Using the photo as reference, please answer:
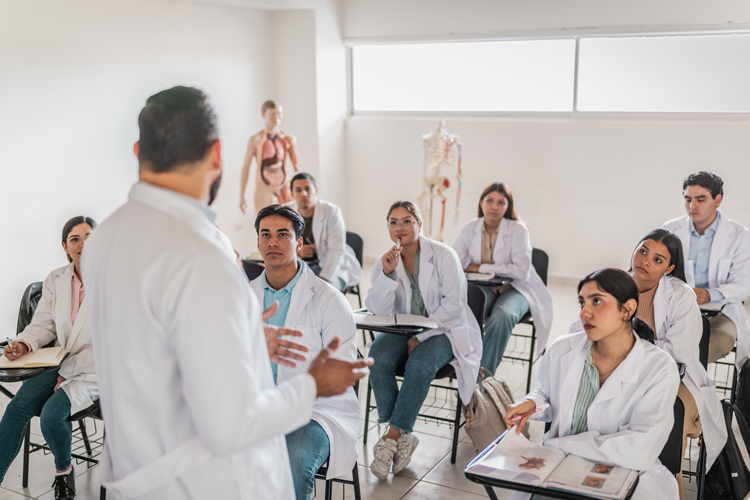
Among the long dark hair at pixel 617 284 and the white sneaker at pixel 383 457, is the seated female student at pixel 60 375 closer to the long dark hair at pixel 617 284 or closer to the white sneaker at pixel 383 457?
the white sneaker at pixel 383 457

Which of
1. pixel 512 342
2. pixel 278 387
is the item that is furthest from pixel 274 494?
pixel 512 342

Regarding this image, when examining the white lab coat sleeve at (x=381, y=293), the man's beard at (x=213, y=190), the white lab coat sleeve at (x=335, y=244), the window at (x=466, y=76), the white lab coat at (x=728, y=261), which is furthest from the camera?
the window at (x=466, y=76)

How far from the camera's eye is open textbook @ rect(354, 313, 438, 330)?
3438mm

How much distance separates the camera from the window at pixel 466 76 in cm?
717

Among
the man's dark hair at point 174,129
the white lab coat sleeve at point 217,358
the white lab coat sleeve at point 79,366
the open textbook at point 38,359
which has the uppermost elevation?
the man's dark hair at point 174,129

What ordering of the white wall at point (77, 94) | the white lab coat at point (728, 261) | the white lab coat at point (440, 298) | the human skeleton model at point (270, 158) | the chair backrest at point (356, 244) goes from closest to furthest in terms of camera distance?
the white lab coat at point (440, 298)
the white lab coat at point (728, 261)
the white wall at point (77, 94)
the chair backrest at point (356, 244)
the human skeleton model at point (270, 158)

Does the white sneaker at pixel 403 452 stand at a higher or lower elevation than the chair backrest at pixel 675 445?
lower

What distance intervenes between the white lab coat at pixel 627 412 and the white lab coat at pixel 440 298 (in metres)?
1.12

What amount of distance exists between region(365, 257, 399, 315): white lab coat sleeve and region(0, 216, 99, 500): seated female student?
4.68 ft

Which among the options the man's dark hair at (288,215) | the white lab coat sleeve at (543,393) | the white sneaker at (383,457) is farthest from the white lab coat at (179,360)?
the white sneaker at (383,457)

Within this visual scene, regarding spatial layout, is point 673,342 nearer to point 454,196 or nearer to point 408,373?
point 408,373

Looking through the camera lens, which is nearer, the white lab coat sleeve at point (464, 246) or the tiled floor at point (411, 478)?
the tiled floor at point (411, 478)

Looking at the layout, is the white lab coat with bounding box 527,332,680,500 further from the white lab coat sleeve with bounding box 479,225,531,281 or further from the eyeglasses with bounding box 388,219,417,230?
the white lab coat sleeve with bounding box 479,225,531,281

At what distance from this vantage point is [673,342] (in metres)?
3.07
